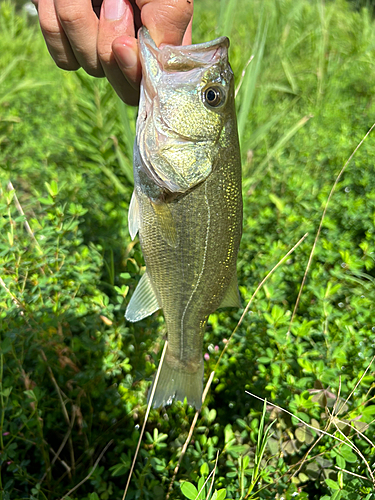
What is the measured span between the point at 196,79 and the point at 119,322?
1102 mm

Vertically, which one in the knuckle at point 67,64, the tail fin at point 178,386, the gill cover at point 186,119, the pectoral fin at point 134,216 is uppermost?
the knuckle at point 67,64

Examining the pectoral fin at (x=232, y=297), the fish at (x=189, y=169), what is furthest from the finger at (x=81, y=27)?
the pectoral fin at (x=232, y=297)

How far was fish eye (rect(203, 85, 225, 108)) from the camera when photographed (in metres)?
1.26

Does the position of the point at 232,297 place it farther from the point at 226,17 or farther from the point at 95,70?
the point at 226,17

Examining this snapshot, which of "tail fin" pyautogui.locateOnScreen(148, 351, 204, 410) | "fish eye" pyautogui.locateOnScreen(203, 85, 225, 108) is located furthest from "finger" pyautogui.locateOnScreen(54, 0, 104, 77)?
"tail fin" pyautogui.locateOnScreen(148, 351, 204, 410)

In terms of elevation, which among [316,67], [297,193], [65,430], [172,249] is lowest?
[65,430]

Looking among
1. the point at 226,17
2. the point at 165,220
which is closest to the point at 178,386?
the point at 165,220

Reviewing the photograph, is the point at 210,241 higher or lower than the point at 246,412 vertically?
higher

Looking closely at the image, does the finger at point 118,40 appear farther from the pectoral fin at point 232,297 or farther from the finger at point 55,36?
the pectoral fin at point 232,297

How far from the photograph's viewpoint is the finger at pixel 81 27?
1178mm

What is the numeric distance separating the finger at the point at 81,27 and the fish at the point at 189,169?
25cm

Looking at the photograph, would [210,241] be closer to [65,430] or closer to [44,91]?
[65,430]

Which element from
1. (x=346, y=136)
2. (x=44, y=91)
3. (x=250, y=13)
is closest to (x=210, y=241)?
(x=346, y=136)

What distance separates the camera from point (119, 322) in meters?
1.71
